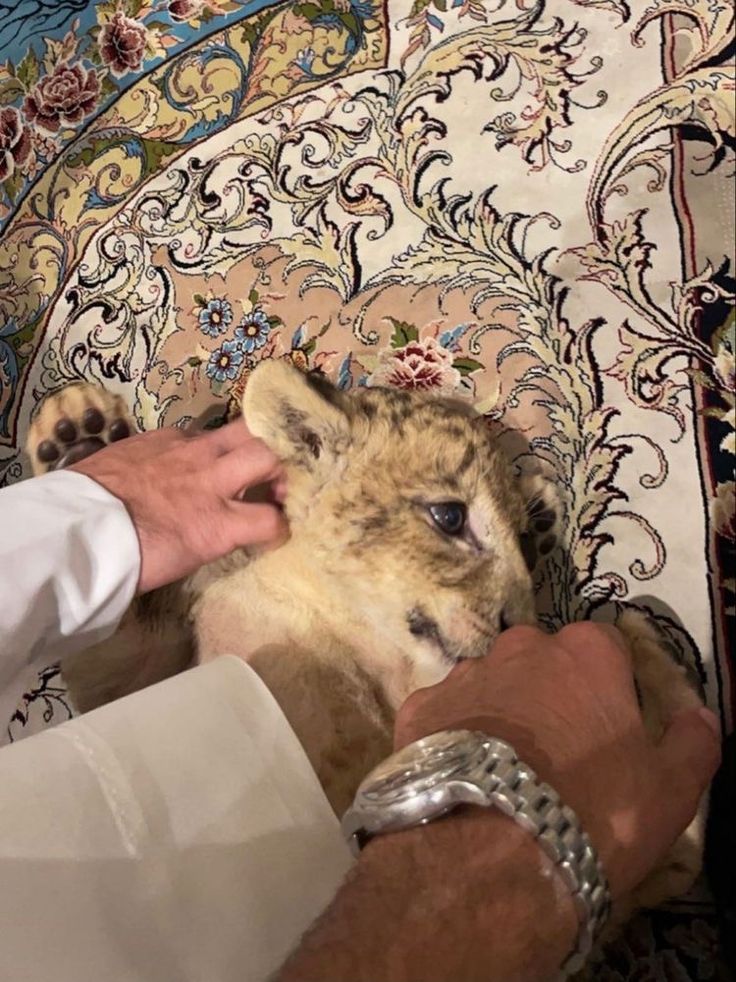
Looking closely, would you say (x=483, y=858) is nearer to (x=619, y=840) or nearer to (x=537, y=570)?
(x=619, y=840)

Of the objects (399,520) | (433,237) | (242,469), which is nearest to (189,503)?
(242,469)

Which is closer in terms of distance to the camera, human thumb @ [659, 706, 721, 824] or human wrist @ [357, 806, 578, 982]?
human wrist @ [357, 806, 578, 982]

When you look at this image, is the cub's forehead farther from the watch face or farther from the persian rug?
the watch face

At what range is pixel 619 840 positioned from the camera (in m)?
0.94

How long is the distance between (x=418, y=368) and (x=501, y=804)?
0.89m

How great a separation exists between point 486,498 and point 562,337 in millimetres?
295

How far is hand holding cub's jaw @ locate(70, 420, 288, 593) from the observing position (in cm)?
135

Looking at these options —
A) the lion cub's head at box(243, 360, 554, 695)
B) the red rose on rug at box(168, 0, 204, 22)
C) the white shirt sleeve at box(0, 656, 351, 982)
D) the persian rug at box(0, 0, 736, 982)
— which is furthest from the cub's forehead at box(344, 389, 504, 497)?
the red rose on rug at box(168, 0, 204, 22)

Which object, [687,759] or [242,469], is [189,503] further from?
[687,759]

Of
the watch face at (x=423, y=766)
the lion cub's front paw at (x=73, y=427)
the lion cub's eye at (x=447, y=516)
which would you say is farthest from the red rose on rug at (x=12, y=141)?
the watch face at (x=423, y=766)

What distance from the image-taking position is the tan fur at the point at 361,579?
1320 millimetres

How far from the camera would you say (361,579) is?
135 cm

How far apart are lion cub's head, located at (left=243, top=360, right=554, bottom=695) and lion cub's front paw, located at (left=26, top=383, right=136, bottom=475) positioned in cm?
37

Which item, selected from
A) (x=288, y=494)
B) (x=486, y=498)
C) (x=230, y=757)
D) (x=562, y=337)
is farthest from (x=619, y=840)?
(x=562, y=337)
